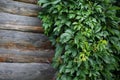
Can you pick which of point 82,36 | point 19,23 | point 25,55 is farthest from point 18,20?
point 82,36

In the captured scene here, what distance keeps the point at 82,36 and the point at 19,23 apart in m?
1.01

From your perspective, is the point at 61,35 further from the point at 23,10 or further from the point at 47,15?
the point at 23,10

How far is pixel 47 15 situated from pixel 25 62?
2.61ft

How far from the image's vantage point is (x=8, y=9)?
3381 mm

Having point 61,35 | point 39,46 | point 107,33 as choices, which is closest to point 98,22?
point 107,33

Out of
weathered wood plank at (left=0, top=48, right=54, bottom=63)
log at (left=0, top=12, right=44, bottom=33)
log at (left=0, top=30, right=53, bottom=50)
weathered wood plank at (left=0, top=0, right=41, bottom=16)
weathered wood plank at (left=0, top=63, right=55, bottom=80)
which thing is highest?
weathered wood plank at (left=0, top=0, right=41, bottom=16)

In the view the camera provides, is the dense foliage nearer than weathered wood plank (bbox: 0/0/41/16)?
Yes

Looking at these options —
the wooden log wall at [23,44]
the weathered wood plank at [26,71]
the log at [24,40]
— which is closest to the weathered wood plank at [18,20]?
the wooden log wall at [23,44]

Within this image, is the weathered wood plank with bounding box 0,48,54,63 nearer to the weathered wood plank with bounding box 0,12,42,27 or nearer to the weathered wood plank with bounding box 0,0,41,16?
the weathered wood plank with bounding box 0,12,42,27

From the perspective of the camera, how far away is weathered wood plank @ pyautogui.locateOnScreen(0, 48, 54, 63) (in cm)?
329

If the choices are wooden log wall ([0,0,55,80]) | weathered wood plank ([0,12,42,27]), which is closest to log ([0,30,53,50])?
wooden log wall ([0,0,55,80])

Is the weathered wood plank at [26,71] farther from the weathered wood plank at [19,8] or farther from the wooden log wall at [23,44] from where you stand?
the weathered wood plank at [19,8]

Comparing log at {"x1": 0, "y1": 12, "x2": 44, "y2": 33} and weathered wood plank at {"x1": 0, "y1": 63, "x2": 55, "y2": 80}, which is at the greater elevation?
log at {"x1": 0, "y1": 12, "x2": 44, "y2": 33}

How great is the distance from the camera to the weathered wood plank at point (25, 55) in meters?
3.29
